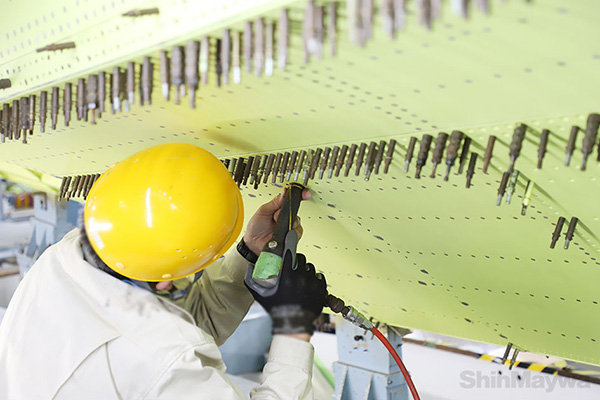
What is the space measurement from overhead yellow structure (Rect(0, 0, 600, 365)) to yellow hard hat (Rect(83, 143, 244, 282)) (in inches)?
Answer: 9.4

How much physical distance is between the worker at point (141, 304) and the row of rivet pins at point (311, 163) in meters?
0.25

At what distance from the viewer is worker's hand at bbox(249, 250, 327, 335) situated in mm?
2264

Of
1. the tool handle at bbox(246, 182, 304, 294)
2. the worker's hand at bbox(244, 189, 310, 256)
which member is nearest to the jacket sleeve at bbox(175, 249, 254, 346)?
the worker's hand at bbox(244, 189, 310, 256)

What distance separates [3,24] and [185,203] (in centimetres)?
123

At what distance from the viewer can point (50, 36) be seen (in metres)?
2.17

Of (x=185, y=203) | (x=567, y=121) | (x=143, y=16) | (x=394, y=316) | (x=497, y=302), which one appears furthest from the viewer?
(x=394, y=316)

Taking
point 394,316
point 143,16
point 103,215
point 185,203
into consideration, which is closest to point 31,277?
point 103,215

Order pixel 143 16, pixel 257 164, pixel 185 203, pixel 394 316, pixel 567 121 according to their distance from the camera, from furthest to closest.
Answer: pixel 394 316
pixel 257 164
pixel 185 203
pixel 143 16
pixel 567 121

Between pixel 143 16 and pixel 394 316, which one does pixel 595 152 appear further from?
pixel 394 316

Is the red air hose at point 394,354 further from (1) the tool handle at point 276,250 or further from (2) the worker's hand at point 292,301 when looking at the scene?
(1) the tool handle at point 276,250

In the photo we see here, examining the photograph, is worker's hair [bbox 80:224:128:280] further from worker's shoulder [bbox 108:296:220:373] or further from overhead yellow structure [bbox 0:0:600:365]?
overhead yellow structure [bbox 0:0:600:365]

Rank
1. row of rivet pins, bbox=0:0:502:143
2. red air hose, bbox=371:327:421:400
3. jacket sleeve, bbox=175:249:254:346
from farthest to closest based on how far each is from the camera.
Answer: jacket sleeve, bbox=175:249:254:346 < red air hose, bbox=371:327:421:400 < row of rivet pins, bbox=0:0:502:143

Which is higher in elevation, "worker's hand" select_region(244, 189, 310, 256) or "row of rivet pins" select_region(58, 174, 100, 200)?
"worker's hand" select_region(244, 189, 310, 256)

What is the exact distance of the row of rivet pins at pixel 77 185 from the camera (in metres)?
3.64
